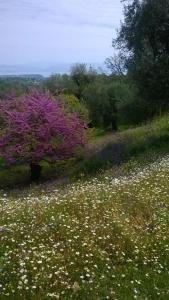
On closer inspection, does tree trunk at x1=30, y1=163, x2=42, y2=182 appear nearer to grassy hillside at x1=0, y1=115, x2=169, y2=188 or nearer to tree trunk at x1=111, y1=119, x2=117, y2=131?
grassy hillside at x1=0, y1=115, x2=169, y2=188

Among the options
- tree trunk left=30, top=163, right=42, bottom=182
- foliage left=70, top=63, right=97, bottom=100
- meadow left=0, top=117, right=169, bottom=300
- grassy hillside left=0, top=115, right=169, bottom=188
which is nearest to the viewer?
meadow left=0, top=117, right=169, bottom=300

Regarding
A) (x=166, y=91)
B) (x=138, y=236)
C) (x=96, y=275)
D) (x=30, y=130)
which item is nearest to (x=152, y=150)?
(x=166, y=91)

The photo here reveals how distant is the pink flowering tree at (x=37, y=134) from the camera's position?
93.2 feet

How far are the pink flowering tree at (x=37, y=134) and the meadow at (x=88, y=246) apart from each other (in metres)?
14.1

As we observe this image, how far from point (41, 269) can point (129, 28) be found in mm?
22427

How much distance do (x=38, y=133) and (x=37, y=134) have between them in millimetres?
106

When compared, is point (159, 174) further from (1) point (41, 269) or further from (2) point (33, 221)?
(1) point (41, 269)

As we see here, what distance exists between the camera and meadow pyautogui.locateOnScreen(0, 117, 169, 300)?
932cm

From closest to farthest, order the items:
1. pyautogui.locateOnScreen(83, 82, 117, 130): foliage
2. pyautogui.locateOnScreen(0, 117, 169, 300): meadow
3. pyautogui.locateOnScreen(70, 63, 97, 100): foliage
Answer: pyautogui.locateOnScreen(0, 117, 169, 300): meadow → pyautogui.locateOnScreen(83, 82, 117, 130): foliage → pyautogui.locateOnScreen(70, 63, 97, 100): foliage

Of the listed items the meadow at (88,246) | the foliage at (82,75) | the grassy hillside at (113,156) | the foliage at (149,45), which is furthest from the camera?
the foliage at (82,75)

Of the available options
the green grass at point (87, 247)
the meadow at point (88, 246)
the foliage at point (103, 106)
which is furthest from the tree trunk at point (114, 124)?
the green grass at point (87, 247)

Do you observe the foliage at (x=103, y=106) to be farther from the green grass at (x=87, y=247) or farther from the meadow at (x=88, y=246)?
the green grass at (x=87, y=247)

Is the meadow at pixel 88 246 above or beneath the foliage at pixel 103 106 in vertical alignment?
above

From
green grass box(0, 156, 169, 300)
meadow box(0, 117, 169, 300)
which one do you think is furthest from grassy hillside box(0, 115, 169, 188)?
green grass box(0, 156, 169, 300)
